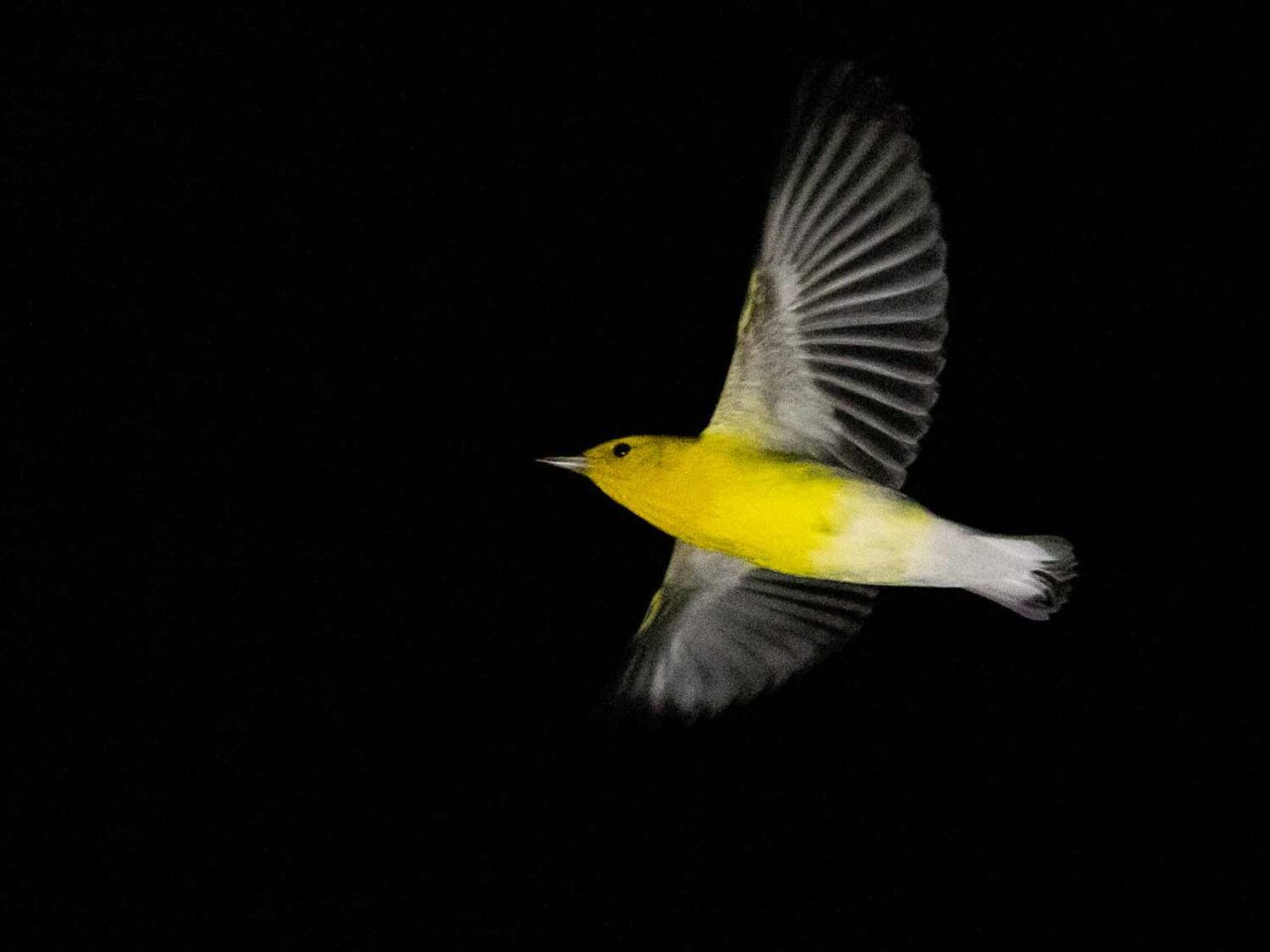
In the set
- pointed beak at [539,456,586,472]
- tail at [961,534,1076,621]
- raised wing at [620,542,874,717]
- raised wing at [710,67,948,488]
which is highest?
raised wing at [710,67,948,488]

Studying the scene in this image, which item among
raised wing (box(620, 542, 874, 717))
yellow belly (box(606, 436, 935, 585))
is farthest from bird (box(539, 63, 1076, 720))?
raised wing (box(620, 542, 874, 717))

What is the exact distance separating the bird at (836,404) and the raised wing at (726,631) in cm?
20

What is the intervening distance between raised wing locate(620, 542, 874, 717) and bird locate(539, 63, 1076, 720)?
0.20 metres

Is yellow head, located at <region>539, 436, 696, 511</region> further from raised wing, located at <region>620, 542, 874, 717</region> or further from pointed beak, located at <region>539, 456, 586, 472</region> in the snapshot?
raised wing, located at <region>620, 542, 874, 717</region>

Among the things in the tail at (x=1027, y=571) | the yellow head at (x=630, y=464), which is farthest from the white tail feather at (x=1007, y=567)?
the yellow head at (x=630, y=464)

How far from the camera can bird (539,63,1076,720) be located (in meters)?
1.13

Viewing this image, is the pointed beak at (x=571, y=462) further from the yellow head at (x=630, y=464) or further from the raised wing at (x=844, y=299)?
the raised wing at (x=844, y=299)

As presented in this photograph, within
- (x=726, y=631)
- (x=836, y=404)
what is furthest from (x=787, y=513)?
(x=726, y=631)

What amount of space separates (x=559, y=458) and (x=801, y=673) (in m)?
0.41

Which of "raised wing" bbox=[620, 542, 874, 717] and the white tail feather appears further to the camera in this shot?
"raised wing" bbox=[620, 542, 874, 717]

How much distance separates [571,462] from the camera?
1237mm

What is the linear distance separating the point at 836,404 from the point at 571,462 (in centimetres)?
29

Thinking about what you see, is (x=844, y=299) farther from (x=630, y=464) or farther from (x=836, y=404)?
(x=630, y=464)

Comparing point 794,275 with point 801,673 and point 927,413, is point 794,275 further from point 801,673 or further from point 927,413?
point 801,673
